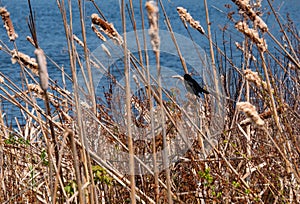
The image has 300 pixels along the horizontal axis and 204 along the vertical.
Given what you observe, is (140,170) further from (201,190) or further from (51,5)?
(51,5)

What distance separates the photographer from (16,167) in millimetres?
2482

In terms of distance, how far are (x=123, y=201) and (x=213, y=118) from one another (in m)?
0.47

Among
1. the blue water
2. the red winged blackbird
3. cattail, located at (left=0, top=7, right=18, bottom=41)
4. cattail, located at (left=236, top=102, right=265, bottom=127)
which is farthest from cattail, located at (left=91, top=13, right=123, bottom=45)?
the blue water

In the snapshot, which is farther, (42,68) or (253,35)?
(253,35)

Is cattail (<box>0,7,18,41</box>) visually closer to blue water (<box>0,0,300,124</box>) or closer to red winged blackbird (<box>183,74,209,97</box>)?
red winged blackbird (<box>183,74,209,97</box>)

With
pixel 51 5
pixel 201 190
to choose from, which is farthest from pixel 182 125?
pixel 51 5

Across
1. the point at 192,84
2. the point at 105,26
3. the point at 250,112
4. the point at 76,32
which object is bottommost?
the point at 250,112

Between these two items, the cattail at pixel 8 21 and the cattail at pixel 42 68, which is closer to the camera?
the cattail at pixel 42 68

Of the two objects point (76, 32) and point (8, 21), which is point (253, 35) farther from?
point (76, 32)

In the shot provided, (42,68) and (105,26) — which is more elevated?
(105,26)

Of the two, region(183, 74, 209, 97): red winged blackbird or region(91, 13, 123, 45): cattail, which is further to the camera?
region(183, 74, 209, 97): red winged blackbird

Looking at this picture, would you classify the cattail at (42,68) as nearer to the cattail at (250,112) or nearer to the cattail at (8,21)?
the cattail at (250,112)

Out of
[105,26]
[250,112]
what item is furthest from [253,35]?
[105,26]

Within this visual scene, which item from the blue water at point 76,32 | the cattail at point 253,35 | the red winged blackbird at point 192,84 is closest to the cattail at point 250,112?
the cattail at point 253,35
